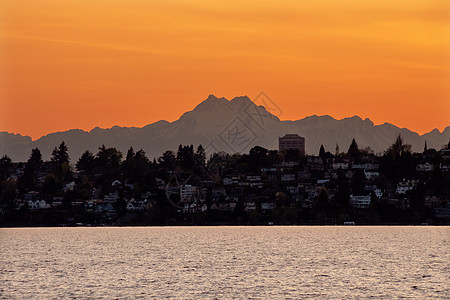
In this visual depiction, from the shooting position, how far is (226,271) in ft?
305

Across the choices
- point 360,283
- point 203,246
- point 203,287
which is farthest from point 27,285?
point 203,246

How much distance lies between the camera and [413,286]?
259ft

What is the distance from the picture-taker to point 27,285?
7962 cm

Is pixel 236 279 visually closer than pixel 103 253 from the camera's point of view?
Yes

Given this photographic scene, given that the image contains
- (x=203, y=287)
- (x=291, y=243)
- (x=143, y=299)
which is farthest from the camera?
(x=291, y=243)

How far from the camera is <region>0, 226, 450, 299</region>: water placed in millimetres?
74250

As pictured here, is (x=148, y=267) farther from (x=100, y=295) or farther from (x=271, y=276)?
(x=100, y=295)

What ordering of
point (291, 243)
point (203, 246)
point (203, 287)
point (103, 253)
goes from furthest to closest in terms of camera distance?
1. point (291, 243)
2. point (203, 246)
3. point (103, 253)
4. point (203, 287)

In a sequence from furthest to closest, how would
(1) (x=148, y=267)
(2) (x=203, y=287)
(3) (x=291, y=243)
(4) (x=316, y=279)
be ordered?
(3) (x=291, y=243) → (1) (x=148, y=267) → (4) (x=316, y=279) → (2) (x=203, y=287)

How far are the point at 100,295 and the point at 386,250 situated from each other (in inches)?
2764

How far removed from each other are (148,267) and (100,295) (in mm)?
27443

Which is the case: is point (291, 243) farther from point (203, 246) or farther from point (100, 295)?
point (100, 295)

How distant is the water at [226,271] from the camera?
74250mm

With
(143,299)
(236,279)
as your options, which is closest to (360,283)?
(236,279)
